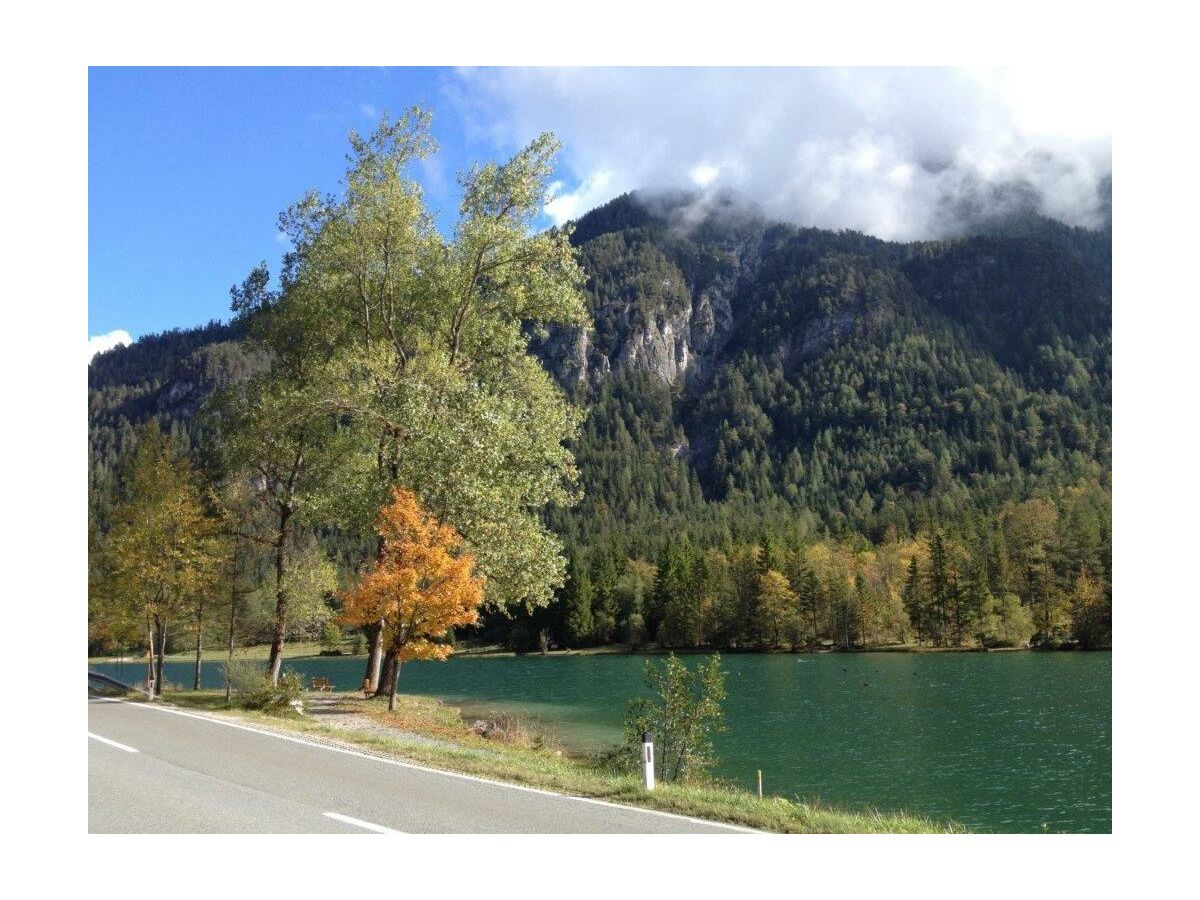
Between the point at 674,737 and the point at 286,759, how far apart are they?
9424mm

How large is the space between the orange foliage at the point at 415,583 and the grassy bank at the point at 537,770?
2538 mm

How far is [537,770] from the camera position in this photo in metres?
14.1

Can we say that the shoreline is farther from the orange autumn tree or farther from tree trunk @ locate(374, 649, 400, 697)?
the orange autumn tree

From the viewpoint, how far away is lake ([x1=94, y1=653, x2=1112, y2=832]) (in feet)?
76.3

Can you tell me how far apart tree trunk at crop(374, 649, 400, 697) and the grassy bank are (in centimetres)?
75

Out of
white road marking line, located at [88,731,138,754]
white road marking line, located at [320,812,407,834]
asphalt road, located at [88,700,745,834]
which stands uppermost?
white road marking line, located at [320,812,407,834]

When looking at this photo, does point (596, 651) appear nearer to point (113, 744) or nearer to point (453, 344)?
point (453, 344)

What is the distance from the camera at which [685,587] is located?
360ft

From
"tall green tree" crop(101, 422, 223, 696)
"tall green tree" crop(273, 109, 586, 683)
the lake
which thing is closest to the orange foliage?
"tall green tree" crop(273, 109, 586, 683)

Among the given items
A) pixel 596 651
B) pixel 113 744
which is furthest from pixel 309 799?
pixel 596 651

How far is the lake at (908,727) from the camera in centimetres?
2325

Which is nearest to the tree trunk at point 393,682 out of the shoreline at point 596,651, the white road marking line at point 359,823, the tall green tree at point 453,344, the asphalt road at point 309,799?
the tall green tree at point 453,344
